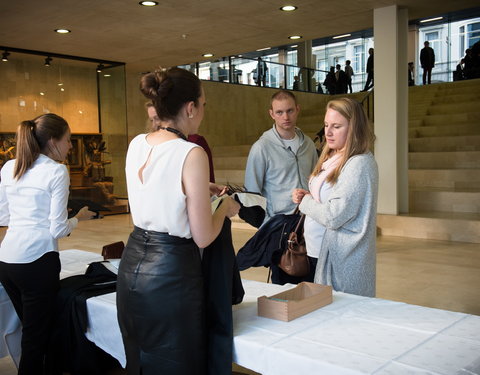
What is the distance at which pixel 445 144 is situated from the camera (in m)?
11.1

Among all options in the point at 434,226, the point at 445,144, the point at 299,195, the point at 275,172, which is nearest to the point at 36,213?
the point at 299,195

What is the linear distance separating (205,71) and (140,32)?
6.01m

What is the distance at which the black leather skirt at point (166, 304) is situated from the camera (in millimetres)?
1852

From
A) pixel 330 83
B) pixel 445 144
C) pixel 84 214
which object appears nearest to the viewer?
pixel 84 214

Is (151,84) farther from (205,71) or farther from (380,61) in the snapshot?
(205,71)

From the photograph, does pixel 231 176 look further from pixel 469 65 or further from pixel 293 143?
pixel 469 65

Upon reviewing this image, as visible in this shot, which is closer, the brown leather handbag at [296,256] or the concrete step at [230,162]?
the brown leather handbag at [296,256]

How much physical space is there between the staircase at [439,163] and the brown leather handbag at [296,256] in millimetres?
5366

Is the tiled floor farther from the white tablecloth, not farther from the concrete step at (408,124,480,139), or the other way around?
the concrete step at (408,124,480,139)

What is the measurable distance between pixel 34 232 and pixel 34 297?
0.33m

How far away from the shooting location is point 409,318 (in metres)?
2.04

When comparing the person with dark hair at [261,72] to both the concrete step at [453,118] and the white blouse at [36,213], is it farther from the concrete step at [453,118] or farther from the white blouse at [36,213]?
the white blouse at [36,213]

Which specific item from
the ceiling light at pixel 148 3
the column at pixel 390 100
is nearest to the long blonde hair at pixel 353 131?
the ceiling light at pixel 148 3

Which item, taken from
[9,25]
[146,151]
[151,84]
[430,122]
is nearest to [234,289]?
[146,151]
